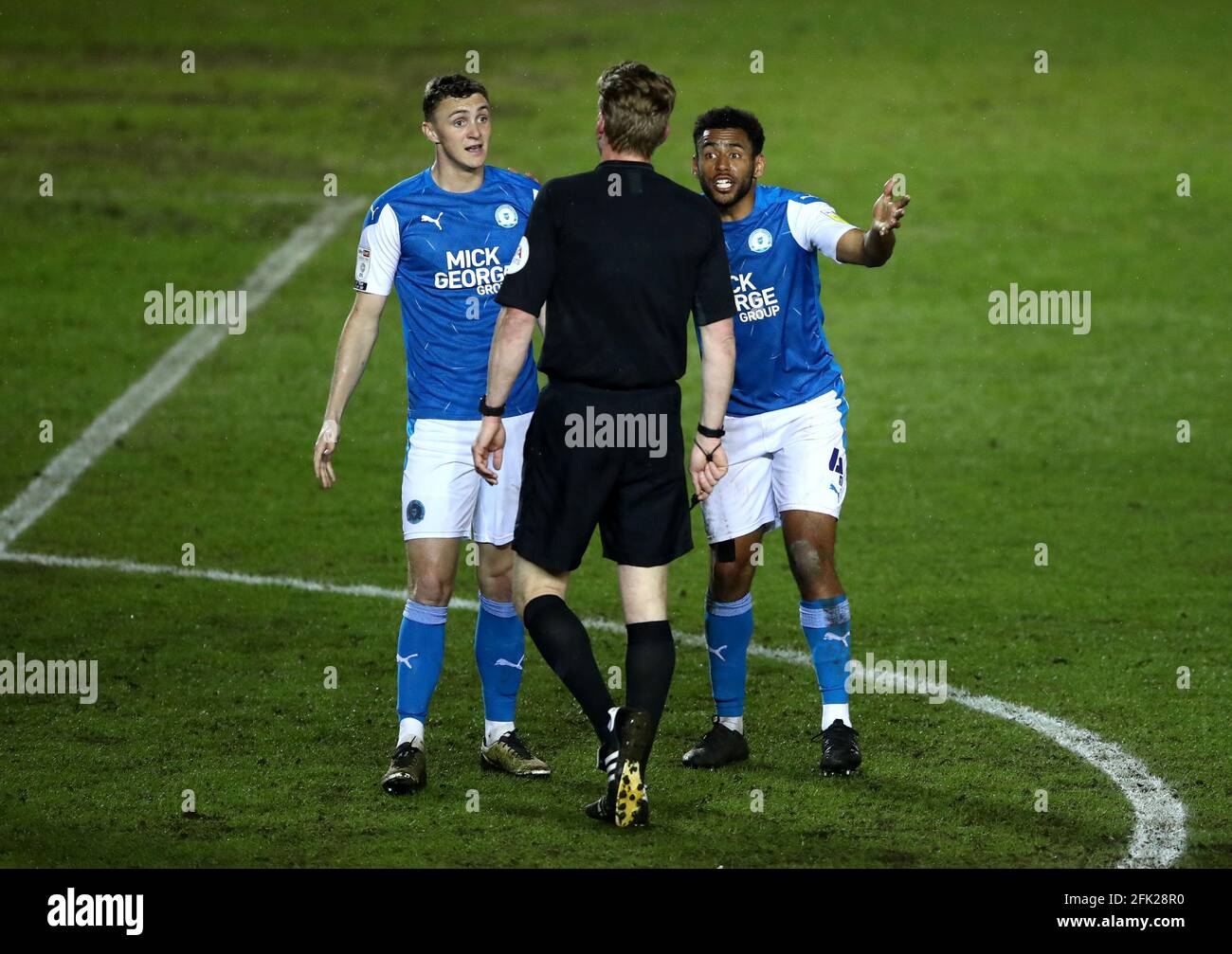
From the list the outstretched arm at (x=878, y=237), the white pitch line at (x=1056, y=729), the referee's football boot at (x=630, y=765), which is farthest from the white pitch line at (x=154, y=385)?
the outstretched arm at (x=878, y=237)

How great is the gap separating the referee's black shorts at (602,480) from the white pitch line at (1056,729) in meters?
1.78

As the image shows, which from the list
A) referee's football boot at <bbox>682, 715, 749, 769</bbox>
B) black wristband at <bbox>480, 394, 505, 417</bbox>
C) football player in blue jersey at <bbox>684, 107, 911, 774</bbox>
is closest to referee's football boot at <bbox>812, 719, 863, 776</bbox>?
football player in blue jersey at <bbox>684, 107, 911, 774</bbox>

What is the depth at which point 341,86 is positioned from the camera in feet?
82.6

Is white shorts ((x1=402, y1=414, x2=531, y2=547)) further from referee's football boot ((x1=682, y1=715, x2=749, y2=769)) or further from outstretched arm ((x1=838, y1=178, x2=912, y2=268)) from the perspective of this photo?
outstretched arm ((x1=838, y1=178, x2=912, y2=268))

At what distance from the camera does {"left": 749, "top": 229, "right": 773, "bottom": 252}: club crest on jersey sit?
23.7 feet

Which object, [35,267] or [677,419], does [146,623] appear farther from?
[35,267]

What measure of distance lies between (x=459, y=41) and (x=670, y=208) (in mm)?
22586

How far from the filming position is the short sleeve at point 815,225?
7.03 meters

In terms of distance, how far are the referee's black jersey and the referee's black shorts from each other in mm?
84

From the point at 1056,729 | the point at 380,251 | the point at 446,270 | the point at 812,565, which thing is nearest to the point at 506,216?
the point at 446,270

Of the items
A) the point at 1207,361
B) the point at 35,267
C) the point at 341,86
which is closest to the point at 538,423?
the point at 1207,361

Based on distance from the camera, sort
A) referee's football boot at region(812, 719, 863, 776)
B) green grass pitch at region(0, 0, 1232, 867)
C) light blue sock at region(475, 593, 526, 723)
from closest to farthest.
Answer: green grass pitch at region(0, 0, 1232, 867)
referee's football boot at region(812, 719, 863, 776)
light blue sock at region(475, 593, 526, 723)

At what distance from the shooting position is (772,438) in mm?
7258

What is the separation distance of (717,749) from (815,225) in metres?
1.99
